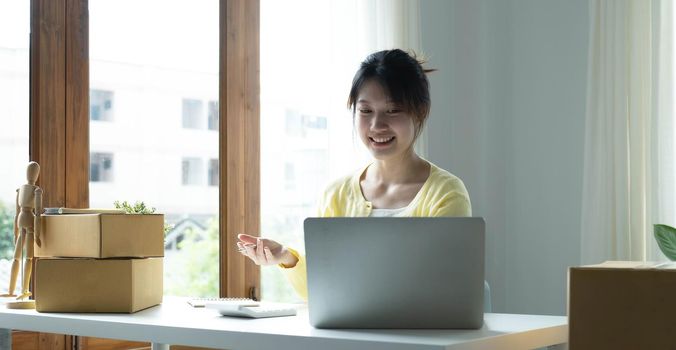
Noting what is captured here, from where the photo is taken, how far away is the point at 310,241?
141cm

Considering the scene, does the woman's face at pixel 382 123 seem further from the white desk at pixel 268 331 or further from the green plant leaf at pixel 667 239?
the green plant leaf at pixel 667 239

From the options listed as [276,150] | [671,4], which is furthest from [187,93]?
[671,4]

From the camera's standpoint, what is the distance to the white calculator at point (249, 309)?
1.64 meters

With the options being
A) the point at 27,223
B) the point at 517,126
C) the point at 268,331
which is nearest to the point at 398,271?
the point at 268,331

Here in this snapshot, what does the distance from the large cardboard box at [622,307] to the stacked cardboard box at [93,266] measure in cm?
95

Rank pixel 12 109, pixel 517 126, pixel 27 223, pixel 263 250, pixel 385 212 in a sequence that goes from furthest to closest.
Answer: pixel 517 126
pixel 12 109
pixel 385 212
pixel 27 223
pixel 263 250

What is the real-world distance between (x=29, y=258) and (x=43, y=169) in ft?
2.38

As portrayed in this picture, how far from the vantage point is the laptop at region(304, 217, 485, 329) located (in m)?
1.38

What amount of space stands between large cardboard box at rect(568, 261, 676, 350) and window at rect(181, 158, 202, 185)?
82.1 inches

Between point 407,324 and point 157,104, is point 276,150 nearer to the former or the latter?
point 157,104

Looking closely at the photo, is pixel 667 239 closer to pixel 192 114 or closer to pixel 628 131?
pixel 628 131

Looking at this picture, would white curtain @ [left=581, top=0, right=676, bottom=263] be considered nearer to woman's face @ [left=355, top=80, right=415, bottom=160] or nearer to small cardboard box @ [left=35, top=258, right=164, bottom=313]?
woman's face @ [left=355, top=80, right=415, bottom=160]

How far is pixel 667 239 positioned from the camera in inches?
76.0

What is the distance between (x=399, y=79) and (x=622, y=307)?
3.10ft
